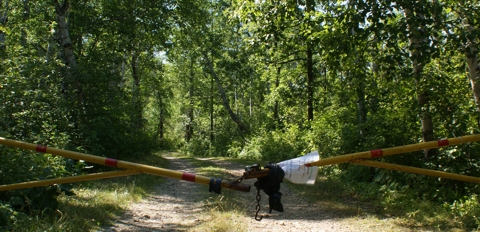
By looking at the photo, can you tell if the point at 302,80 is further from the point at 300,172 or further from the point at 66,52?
the point at 300,172

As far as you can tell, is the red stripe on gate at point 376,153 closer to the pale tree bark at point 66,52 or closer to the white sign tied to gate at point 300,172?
the white sign tied to gate at point 300,172

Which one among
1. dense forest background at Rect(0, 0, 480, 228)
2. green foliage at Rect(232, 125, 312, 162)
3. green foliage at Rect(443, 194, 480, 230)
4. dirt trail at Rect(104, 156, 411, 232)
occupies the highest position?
dense forest background at Rect(0, 0, 480, 228)

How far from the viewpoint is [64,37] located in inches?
460

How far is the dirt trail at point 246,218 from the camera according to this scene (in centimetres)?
648

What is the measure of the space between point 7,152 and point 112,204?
2.22 meters

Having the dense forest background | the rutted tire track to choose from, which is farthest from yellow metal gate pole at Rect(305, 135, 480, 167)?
the rutted tire track

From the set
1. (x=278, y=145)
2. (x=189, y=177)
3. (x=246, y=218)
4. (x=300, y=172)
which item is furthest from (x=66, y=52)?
(x=278, y=145)

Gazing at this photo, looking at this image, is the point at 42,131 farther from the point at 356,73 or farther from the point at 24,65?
the point at 356,73

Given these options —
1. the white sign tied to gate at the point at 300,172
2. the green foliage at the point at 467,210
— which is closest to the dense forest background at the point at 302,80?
the green foliage at the point at 467,210

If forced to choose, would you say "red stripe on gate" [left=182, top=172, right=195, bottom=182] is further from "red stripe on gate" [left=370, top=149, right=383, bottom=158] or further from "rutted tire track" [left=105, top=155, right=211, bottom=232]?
"rutted tire track" [left=105, top=155, right=211, bottom=232]

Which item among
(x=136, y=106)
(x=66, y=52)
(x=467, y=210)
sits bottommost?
(x=467, y=210)

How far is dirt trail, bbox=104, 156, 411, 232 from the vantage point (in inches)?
255

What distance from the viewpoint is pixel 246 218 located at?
279 inches

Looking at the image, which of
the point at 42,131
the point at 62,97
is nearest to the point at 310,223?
the point at 42,131
